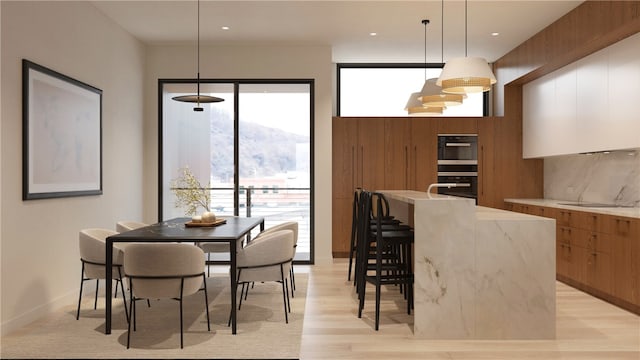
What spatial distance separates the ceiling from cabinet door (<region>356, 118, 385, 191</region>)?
1.03 m

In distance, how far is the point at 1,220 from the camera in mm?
3783

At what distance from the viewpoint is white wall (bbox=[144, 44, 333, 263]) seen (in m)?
6.91

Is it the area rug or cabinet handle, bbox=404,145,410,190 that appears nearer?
the area rug

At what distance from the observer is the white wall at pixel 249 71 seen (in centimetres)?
691

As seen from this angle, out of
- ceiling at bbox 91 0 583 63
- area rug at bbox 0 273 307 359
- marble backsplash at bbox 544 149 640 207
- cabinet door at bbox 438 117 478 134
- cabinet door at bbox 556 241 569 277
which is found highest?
ceiling at bbox 91 0 583 63

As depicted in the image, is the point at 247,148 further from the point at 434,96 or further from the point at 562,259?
the point at 562,259

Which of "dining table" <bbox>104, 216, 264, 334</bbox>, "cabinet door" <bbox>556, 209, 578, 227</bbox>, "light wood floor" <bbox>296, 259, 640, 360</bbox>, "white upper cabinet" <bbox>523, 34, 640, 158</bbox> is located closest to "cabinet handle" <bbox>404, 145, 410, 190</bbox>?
"white upper cabinet" <bbox>523, 34, 640, 158</bbox>

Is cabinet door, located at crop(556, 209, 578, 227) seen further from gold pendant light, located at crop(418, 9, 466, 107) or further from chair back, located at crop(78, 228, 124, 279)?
chair back, located at crop(78, 228, 124, 279)

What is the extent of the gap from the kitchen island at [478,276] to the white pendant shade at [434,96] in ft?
6.09

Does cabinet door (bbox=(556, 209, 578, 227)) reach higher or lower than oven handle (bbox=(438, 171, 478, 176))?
lower

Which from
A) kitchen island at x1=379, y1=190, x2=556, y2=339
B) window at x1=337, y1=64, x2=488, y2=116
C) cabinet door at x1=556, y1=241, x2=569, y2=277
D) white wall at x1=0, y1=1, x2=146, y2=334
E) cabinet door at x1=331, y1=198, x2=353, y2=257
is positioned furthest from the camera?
window at x1=337, y1=64, x2=488, y2=116

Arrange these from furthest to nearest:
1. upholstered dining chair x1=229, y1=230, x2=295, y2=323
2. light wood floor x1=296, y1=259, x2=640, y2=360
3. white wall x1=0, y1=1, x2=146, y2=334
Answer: upholstered dining chair x1=229, y1=230, x2=295, y2=323 → white wall x1=0, y1=1, x2=146, y2=334 → light wood floor x1=296, y1=259, x2=640, y2=360

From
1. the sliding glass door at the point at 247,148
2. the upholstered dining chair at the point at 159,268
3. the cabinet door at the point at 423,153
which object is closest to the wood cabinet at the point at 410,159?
the cabinet door at the point at 423,153

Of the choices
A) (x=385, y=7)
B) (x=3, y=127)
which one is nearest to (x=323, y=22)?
(x=385, y=7)
